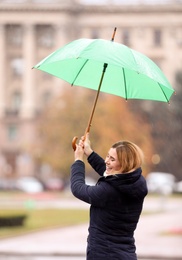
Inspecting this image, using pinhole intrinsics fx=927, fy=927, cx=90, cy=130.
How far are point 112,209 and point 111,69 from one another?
1.20 metres

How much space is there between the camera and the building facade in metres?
78.6

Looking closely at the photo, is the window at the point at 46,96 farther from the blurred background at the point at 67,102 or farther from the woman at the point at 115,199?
the woman at the point at 115,199

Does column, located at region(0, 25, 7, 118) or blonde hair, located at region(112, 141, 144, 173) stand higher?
column, located at region(0, 25, 7, 118)

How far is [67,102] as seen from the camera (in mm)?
53469

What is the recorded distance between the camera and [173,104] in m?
56.5

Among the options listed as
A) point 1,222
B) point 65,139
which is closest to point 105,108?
point 65,139

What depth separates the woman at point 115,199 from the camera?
4.67m

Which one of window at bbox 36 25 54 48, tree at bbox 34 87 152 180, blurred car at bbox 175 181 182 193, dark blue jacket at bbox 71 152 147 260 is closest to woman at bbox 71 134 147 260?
dark blue jacket at bbox 71 152 147 260

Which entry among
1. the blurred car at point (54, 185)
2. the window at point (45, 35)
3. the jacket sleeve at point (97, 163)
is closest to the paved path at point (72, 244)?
the jacket sleeve at point (97, 163)

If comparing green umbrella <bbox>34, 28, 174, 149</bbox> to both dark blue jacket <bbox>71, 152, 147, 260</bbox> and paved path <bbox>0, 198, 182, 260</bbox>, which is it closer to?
dark blue jacket <bbox>71, 152, 147, 260</bbox>

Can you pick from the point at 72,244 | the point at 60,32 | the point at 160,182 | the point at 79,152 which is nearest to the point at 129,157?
the point at 79,152

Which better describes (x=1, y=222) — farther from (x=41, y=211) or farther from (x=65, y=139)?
(x=65, y=139)

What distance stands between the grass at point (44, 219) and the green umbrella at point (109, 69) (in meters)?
12.3

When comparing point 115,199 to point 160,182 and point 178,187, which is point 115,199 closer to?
point 178,187
